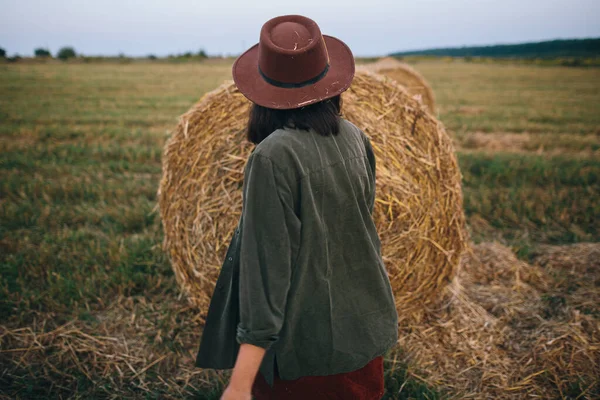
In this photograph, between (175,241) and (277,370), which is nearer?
(277,370)

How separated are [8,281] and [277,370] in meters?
3.10

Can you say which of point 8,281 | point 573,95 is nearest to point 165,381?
point 8,281

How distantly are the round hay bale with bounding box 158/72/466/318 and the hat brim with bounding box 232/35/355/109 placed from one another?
4.74 ft

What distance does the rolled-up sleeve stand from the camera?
1259 mm

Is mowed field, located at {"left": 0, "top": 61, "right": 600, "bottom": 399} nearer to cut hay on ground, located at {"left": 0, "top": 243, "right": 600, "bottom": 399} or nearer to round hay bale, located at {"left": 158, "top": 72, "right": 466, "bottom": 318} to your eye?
cut hay on ground, located at {"left": 0, "top": 243, "right": 600, "bottom": 399}

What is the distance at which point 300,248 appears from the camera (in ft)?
4.54

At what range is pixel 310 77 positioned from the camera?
1.42 metres

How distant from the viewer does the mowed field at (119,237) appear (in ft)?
9.22

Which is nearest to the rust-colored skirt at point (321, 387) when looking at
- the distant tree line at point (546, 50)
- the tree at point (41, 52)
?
the distant tree line at point (546, 50)

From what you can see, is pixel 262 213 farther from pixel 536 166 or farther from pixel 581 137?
pixel 581 137

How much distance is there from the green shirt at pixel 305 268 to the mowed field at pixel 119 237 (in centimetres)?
131

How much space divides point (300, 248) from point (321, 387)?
0.58 m

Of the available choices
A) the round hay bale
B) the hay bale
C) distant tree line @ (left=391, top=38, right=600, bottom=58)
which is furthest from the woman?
distant tree line @ (left=391, top=38, right=600, bottom=58)

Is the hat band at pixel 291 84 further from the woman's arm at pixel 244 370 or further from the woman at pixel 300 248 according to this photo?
the woman's arm at pixel 244 370
